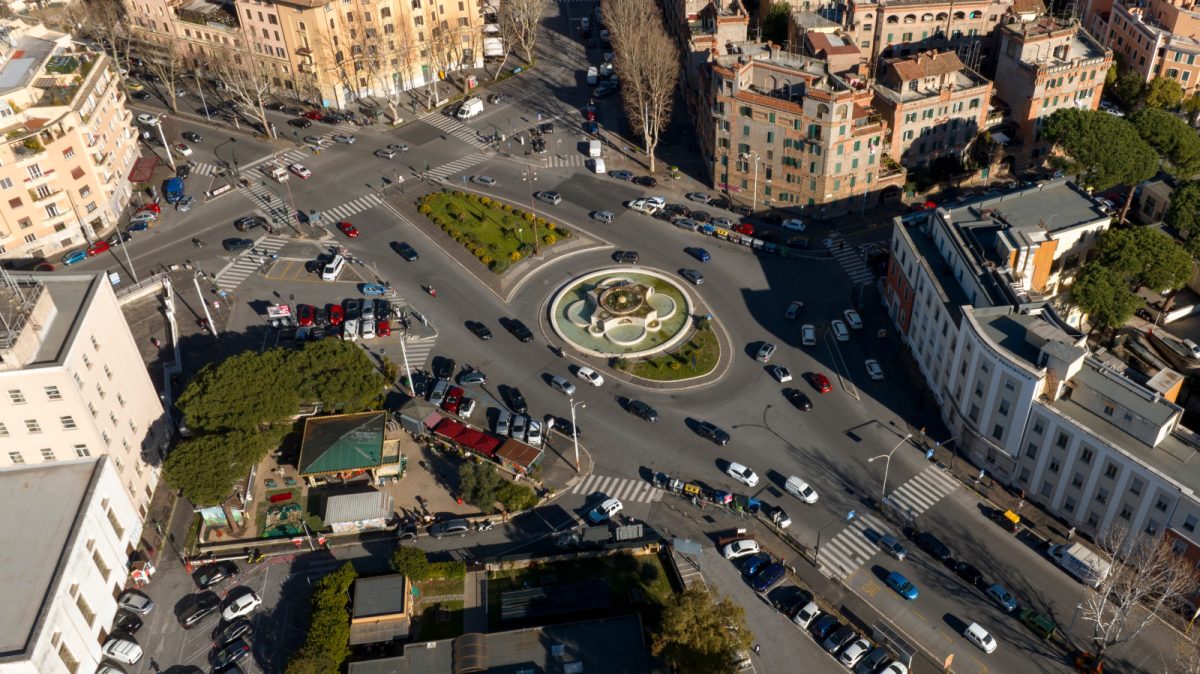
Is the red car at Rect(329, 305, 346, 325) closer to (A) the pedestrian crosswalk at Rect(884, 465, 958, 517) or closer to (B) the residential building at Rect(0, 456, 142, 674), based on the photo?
(B) the residential building at Rect(0, 456, 142, 674)

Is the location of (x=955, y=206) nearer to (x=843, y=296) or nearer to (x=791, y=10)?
(x=843, y=296)

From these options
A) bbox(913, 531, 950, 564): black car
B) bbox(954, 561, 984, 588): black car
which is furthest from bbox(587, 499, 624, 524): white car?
bbox(954, 561, 984, 588): black car

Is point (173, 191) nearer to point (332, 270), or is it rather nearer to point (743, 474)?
point (332, 270)

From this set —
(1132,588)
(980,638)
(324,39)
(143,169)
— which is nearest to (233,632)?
(980,638)

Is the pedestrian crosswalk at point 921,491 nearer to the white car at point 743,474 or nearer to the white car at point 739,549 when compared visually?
the white car at point 743,474

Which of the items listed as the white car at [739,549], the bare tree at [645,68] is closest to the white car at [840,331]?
the white car at [739,549]

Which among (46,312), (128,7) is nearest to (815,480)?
(46,312)

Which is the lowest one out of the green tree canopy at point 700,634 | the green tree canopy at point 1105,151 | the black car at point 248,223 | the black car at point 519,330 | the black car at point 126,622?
the black car at point 126,622
